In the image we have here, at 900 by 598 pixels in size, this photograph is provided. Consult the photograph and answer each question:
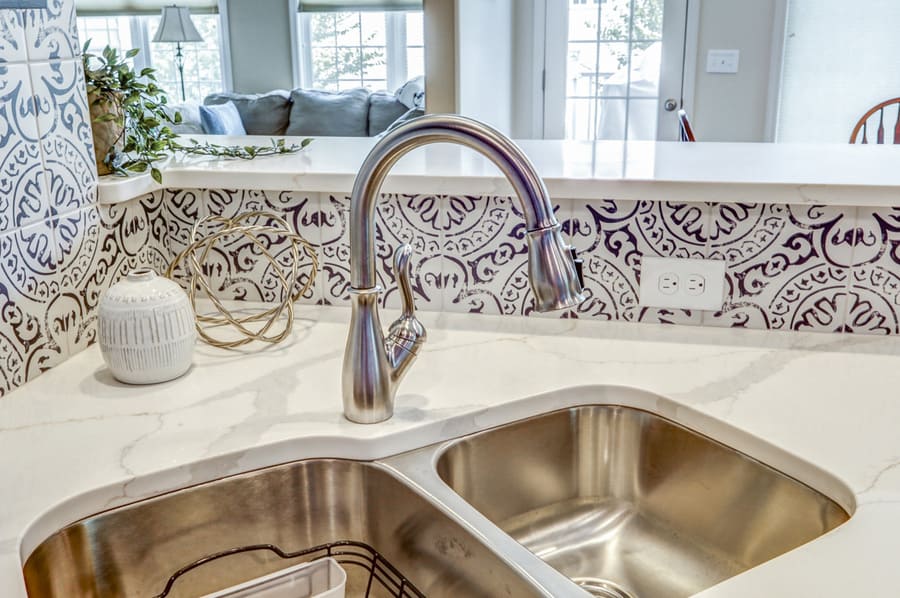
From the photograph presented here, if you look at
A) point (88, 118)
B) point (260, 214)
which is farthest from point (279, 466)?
point (88, 118)

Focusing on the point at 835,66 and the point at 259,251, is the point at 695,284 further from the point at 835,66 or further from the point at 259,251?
the point at 835,66

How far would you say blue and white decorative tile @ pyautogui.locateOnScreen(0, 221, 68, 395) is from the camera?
3.09ft

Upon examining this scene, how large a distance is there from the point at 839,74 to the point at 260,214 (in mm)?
3968

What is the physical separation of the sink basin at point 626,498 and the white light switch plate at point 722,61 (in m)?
3.65

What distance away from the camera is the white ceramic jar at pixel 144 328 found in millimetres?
Result: 952

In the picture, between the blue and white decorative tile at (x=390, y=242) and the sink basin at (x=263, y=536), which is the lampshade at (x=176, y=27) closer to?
the blue and white decorative tile at (x=390, y=242)

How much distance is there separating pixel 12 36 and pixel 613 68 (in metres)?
3.72

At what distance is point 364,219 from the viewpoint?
2.71 ft

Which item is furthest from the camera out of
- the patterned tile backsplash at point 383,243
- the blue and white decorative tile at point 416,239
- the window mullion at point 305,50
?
the window mullion at point 305,50

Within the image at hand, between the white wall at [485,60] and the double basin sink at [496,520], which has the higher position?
the white wall at [485,60]

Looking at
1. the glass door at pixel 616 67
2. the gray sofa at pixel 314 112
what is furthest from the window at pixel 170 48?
the glass door at pixel 616 67

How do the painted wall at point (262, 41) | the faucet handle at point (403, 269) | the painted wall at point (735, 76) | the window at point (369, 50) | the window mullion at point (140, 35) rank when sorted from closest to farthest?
the faucet handle at point (403, 269), the painted wall at point (262, 41), the window at point (369, 50), the window mullion at point (140, 35), the painted wall at point (735, 76)

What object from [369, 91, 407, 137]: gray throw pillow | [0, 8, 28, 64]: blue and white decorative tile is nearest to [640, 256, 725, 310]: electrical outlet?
[0, 8, 28, 64]: blue and white decorative tile

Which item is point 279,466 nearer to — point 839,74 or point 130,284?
point 130,284
